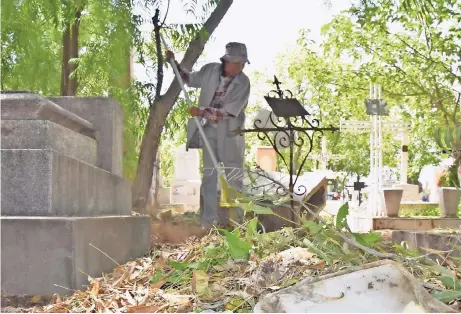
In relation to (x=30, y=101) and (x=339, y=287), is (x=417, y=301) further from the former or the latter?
(x=30, y=101)

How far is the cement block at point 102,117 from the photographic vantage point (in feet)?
14.1

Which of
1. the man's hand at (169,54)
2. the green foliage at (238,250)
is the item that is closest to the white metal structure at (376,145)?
the man's hand at (169,54)

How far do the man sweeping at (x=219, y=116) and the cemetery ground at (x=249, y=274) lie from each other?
372cm

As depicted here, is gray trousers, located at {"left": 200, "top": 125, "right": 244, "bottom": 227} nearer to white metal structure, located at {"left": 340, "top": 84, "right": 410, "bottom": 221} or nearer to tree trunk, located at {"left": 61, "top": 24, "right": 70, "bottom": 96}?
tree trunk, located at {"left": 61, "top": 24, "right": 70, "bottom": 96}

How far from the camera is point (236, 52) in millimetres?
6777

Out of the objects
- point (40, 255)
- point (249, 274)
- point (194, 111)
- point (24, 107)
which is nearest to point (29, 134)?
point (24, 107)

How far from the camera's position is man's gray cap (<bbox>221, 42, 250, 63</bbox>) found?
675 centimetres

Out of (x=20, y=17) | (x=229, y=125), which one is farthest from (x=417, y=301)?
(x=20, y=17)

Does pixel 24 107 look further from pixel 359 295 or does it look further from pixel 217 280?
pixel 359 295

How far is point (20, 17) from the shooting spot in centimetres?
791

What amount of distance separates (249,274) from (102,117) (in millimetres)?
2188

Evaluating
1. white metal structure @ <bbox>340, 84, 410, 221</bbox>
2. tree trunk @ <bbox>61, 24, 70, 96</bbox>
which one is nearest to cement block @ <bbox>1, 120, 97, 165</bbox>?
tree trunk @ <bbox>61, 24, 70, 96</bbox>

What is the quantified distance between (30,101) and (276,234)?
150 centimetres

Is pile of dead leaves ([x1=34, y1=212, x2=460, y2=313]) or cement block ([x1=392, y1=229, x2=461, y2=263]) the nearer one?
pile of dead leaves ([x1=34, y1=212, x2=460, y2=313])
